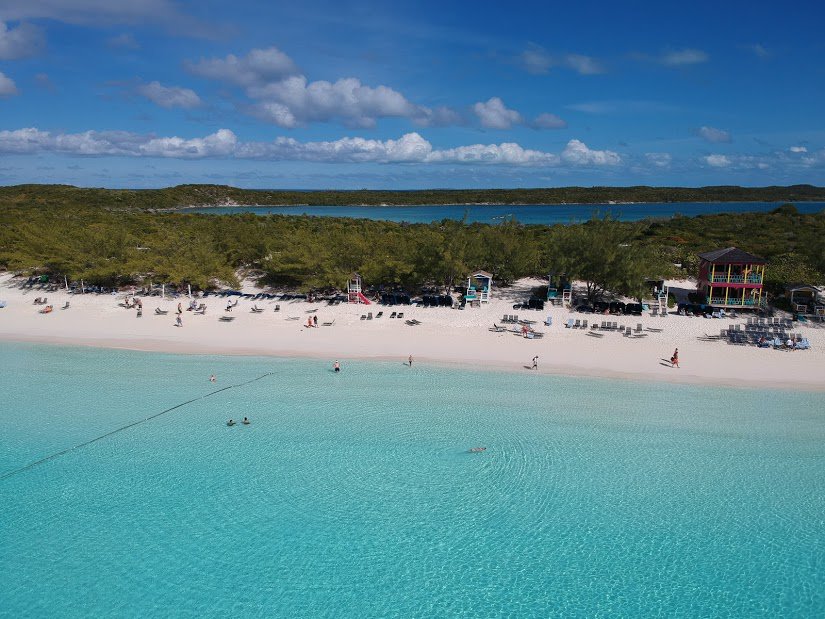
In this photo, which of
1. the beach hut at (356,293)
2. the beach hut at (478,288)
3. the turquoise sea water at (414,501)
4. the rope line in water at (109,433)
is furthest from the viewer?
the beach hut at (356,293)

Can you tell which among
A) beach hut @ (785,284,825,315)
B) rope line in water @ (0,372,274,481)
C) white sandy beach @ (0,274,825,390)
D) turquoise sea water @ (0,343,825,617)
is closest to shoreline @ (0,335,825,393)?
white sandy beach @ (0,274,825,390)

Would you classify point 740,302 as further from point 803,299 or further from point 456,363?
point 456,363

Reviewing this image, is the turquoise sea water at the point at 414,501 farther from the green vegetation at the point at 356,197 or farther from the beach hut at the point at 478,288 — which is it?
the green vegetation at the point at 356,197

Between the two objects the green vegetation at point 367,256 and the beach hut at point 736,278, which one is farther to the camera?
the green vegetation at point 367,256

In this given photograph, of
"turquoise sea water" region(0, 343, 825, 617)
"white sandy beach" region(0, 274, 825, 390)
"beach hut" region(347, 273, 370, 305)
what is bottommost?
"turquoise sea water" region(0, 343, 825, 617)

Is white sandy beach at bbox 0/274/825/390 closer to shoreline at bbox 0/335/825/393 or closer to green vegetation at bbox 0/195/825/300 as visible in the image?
shoreline at bbox 0/335/825/393

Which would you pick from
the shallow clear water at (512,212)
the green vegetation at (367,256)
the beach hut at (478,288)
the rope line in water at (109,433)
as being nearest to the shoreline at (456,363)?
the rope line in water at (109,433)
